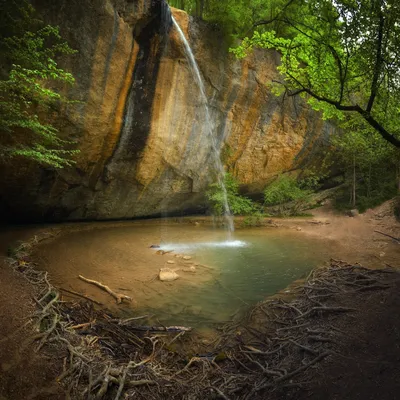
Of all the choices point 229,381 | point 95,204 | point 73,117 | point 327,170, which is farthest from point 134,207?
point 327,170

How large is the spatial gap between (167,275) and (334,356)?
4.36 metres

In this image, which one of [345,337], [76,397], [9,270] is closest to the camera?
[76,397]

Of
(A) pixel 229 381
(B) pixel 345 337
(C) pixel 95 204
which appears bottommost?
(A) pixel 229 381

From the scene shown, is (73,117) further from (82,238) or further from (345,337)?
(345,337)

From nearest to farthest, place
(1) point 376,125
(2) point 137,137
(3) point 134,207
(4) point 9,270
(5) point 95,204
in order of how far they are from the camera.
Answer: (1) point 376,125 → (4) point 9,270 → (2) point 137,137 → (5) point 95,204 → (3) point 134,207

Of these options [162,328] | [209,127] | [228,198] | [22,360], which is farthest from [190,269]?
[209,127]

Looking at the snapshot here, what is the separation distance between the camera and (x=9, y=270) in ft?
16.6

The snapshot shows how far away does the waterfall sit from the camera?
39.5 ft

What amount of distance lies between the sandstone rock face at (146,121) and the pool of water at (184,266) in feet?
7.05

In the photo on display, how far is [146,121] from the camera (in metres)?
11.9

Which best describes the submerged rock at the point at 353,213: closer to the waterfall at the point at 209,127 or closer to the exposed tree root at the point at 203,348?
the waterfall at the point at 209,127

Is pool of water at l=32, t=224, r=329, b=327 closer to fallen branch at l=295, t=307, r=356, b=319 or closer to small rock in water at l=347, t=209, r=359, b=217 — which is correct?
fallen branch at l=295, t=307, r=356, b=319

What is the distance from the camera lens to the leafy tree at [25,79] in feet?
16.7

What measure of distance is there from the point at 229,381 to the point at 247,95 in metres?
14.0
